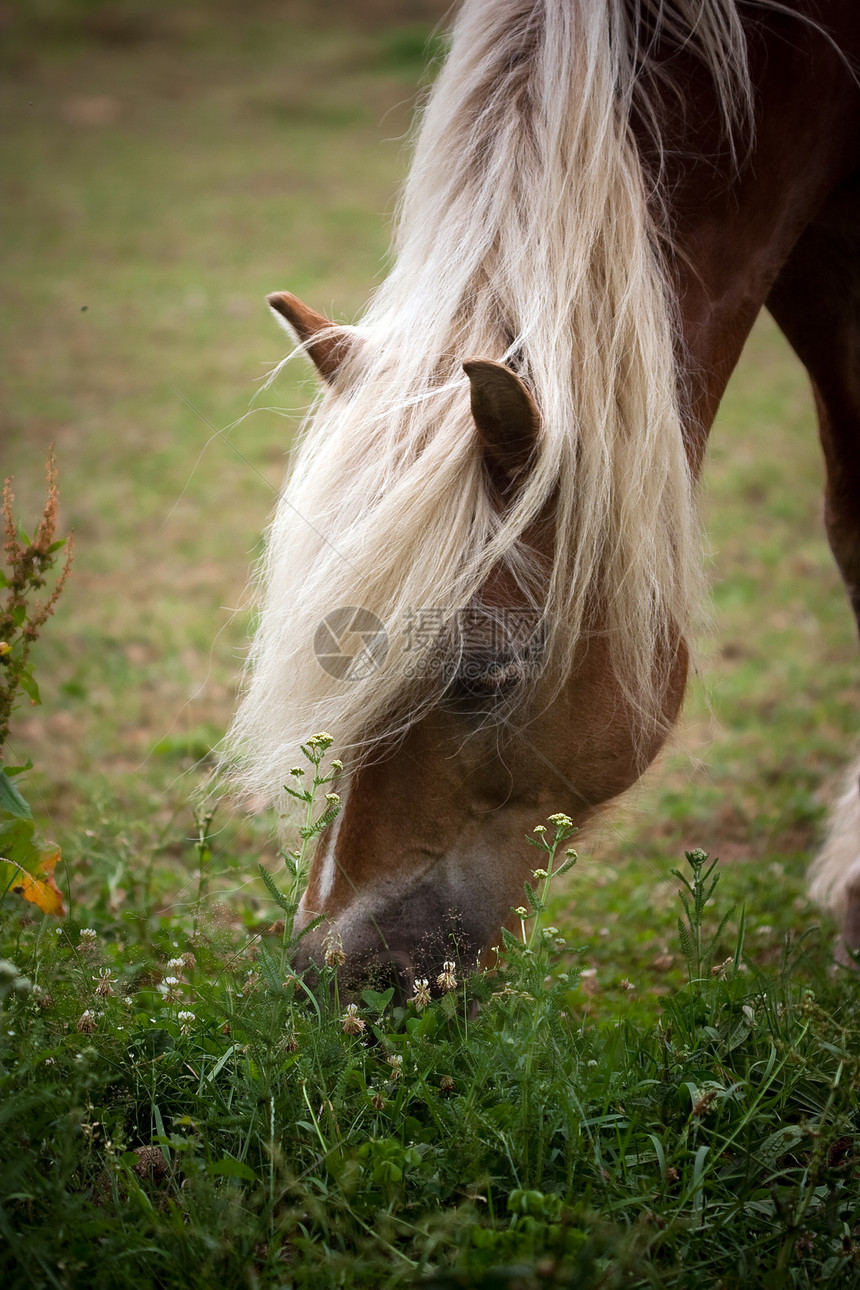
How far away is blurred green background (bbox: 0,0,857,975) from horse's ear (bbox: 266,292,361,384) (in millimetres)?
142

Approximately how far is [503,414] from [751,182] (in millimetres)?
873

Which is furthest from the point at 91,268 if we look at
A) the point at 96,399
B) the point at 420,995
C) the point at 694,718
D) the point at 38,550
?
the point at 420,995

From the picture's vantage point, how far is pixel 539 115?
66.9 inches

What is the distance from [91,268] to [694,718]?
30.5ft

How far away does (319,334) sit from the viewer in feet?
5.79

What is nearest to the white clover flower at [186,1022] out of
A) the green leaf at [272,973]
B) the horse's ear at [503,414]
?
the green leaf at [272,973]

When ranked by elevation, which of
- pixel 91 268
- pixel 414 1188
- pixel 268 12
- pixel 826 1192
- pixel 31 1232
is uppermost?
pixel 268 12

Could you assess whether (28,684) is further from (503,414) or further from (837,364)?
(837,364)

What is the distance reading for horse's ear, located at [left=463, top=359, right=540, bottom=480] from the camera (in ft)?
4.59

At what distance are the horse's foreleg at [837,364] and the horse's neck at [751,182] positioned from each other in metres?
0.26

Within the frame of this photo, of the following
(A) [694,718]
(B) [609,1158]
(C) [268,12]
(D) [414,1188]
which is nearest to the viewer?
(D) [414,1188]

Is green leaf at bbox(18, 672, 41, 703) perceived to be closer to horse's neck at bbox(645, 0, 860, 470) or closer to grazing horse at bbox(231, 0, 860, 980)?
grazing horse at bbox(231, 0, 860, 980)

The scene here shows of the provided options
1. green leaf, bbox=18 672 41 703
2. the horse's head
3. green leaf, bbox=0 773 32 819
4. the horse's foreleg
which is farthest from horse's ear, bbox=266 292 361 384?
the horse's foreleg

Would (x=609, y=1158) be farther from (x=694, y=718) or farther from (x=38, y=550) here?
(x=694, y=718)
